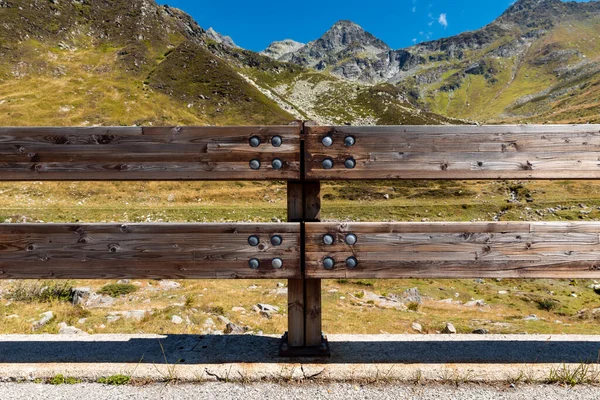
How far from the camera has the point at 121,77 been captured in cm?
9538

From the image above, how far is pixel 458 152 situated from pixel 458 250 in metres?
0.96

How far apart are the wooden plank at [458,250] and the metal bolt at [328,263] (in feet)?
0.09

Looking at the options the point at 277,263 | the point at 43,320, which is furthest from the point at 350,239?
the point at 43,320

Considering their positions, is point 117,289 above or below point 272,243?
below

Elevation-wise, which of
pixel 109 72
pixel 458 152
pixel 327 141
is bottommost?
pixel 458 152

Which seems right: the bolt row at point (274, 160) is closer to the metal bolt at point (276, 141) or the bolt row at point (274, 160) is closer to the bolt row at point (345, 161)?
the metal bolt at point (276, 141)

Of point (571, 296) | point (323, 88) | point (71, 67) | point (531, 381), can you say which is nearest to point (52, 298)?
point (531, 381)

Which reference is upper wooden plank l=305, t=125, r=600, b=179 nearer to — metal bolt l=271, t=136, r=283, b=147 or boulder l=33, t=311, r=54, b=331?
metal bolt l=271, t=136, r=283, b=147

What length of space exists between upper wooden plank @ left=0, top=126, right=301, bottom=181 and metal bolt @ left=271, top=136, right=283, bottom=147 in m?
0.02

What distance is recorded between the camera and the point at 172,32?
135 meters

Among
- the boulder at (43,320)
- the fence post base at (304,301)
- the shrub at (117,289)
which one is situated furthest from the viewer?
the shrub at (117,289)

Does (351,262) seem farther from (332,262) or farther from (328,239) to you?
(328,239)

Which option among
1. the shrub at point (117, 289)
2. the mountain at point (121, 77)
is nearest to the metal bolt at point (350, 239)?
the shrub at point (117, 289)

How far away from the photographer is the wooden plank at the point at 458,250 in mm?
3303
